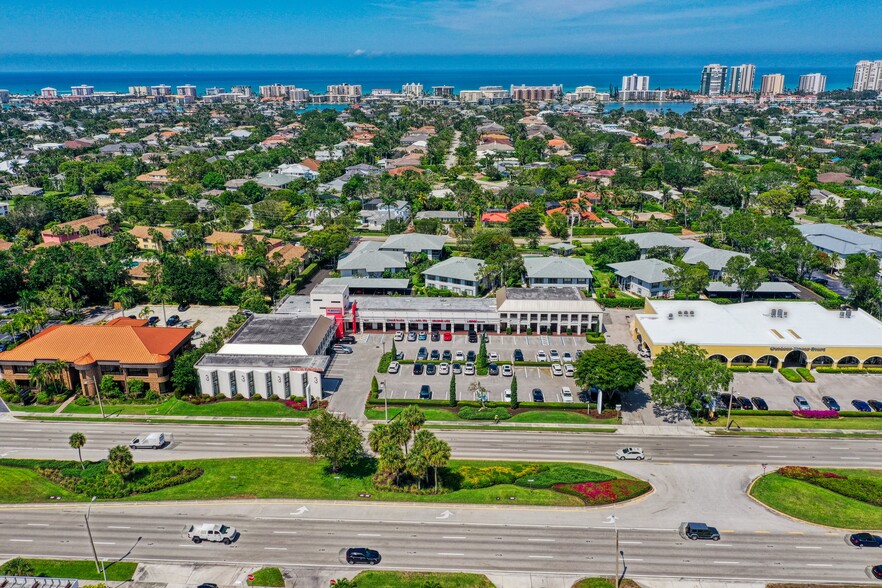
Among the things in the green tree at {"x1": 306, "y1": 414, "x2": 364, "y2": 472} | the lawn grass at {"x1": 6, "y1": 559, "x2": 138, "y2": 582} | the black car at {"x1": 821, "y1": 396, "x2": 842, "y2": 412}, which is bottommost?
the lawn grass at {"x1": 6, "y1": 559, "x2": 138, "y2": 582}

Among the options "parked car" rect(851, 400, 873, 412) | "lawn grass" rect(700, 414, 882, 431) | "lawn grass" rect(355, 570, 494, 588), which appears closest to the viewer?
"lawn grass" rect(355, 570, 494, 588)

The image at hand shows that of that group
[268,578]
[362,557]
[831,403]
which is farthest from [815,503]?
[268,578]

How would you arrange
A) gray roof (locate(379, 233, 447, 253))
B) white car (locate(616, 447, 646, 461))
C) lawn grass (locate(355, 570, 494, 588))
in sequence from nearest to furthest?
lawn grass (locate(355, 570, 494, 588)) → white car (locate(616, 447, 646, 461)) → gray roof (locate(379, 233, 447, 253))

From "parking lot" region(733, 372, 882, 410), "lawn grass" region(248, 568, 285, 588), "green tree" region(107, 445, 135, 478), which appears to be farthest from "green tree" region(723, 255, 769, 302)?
"green tree" region(107, 445, 135, 478)

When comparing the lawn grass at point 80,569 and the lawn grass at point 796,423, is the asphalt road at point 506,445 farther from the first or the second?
the lawn grass at point 80,569

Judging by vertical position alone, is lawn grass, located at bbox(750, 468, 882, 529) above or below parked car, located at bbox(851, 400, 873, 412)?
below

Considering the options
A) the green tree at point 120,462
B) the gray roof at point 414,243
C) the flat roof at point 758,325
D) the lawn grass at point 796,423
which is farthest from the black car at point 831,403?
the green tree at point 120,462

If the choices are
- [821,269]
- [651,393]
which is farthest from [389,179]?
[651,393]

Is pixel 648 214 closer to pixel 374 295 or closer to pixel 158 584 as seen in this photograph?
pixel 374 295

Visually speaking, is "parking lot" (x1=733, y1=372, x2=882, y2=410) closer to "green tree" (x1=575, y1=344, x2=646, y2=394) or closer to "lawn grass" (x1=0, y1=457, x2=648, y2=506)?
"green tree" (x1=575, y1=344, x2=646, y2=394)
